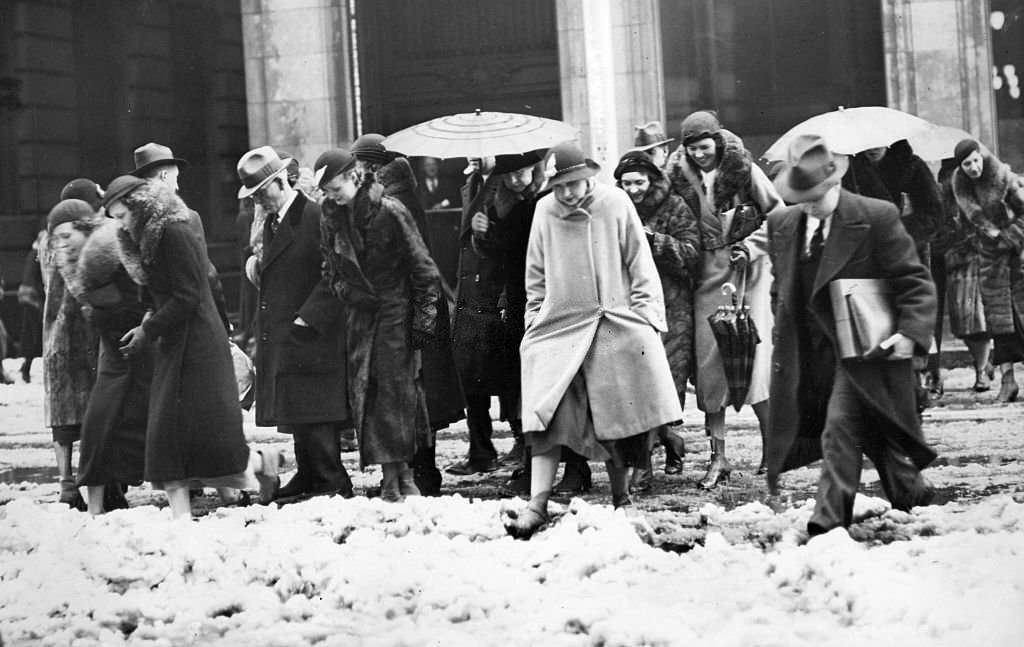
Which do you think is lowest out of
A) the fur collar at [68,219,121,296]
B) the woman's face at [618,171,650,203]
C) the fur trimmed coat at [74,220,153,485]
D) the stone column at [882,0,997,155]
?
the fur trimmed coat at [74,220,153,485]

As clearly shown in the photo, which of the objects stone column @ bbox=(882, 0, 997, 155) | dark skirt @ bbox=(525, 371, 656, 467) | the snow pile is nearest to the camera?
the snow pile

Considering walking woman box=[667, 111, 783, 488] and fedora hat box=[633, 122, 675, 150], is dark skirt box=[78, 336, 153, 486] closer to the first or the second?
walking woman box=[667, 111, 783, 488]

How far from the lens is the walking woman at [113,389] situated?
965 cm

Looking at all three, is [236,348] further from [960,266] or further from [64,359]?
[960,266]

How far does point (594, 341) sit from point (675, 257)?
1.28 m

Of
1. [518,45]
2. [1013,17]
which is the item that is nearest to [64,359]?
[518,45]

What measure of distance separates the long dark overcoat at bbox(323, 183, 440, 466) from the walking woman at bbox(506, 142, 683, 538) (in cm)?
99

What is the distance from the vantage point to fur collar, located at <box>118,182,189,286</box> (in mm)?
9414

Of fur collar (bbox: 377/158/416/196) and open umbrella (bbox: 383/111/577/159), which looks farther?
fur collar (bbox: 377/158/416/196)

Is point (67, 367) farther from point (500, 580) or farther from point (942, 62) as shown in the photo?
point (942, 62)

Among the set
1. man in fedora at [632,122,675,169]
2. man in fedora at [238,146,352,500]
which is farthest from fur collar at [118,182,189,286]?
man in fedora at [632,122,675,169]

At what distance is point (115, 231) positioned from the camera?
9.70 meters

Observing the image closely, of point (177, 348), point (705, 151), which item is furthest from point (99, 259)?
point (705, 151)

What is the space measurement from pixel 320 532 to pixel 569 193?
2.19 meters
